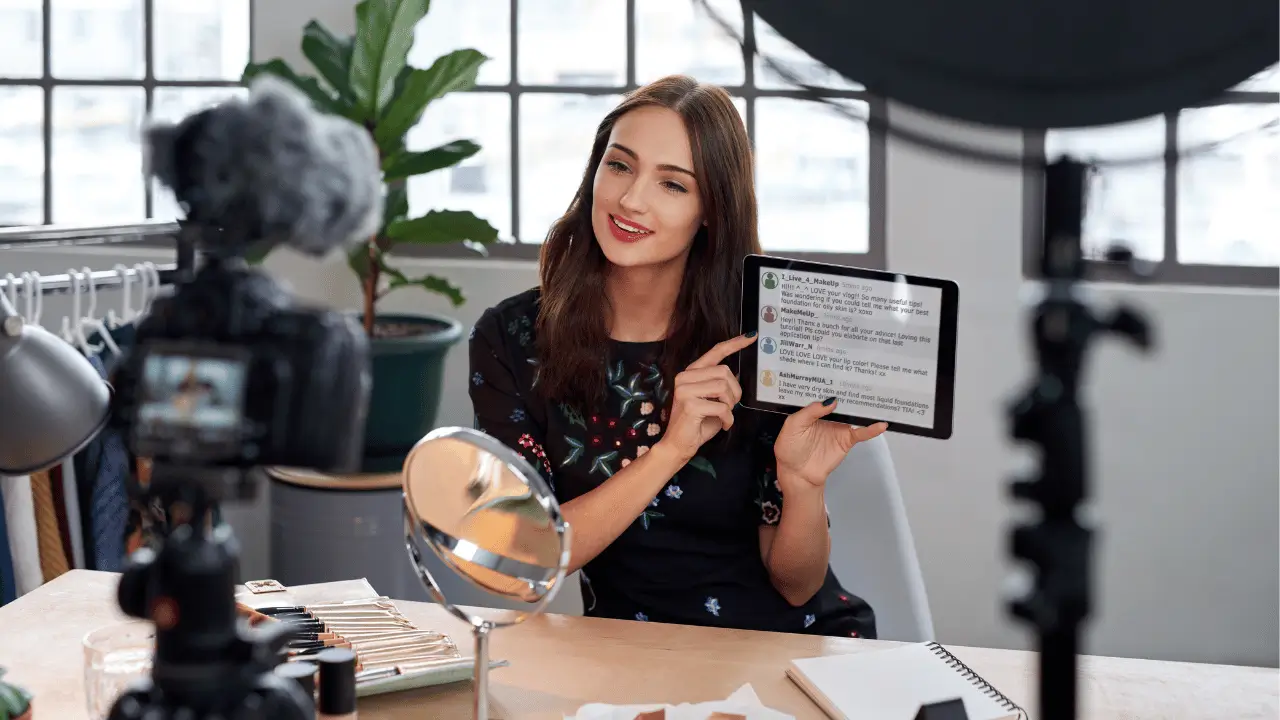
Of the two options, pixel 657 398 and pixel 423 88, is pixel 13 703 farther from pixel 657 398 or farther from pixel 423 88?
pixel 423 88

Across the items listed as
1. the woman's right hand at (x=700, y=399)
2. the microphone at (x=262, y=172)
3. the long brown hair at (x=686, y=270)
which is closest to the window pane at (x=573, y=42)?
the long brown hair at (x=686, y=270)

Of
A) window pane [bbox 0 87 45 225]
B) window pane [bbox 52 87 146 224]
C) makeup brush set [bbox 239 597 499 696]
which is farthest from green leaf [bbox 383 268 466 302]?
makeup brush set [bbox 239 597 499 696]

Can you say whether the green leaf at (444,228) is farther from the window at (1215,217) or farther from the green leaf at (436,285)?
the window at (1215,217)

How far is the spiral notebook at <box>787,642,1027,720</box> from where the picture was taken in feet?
4.27

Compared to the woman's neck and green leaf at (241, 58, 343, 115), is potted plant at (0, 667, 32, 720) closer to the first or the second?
the woman's neck

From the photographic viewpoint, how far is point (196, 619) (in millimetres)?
527

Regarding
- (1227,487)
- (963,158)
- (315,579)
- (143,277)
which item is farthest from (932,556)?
(963,158)

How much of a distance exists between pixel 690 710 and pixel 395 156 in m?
2.13

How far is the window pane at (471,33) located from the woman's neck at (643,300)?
1.81 meters

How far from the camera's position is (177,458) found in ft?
1.72

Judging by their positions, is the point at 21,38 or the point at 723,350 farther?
the point at 21,38

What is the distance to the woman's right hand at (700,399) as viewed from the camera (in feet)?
5.81

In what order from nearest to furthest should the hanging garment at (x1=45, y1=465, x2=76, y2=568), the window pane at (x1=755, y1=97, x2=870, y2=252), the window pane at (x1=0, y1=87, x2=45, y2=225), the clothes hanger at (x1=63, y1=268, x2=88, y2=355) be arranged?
the clothes hanger at (x1=63, y1=268, x2=88, y2=355) → the hanging garment at (x1=45, y1=465, x2=76, y2=568) → the window pane at (x1=755, y1=97, x2=870, y2=252) → the window pane at (x1=0, y1=87, x2=45, y2=225)

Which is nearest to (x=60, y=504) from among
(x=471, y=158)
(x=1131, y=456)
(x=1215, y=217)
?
(x=471, y=158)
